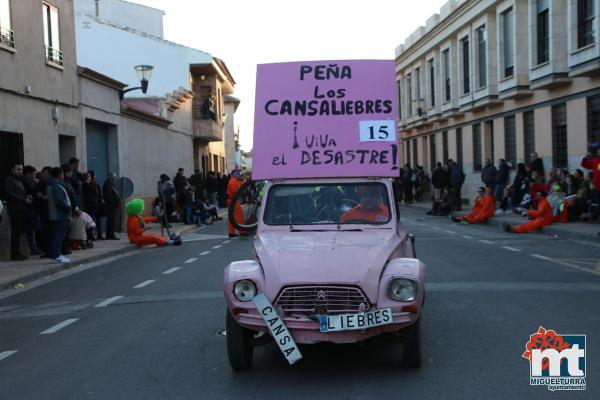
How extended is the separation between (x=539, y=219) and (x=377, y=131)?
12042 mm

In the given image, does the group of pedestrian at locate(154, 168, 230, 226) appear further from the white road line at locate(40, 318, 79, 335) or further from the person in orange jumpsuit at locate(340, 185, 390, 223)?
the person in orange jumpsuit at locate(340, 185, 390, 223)

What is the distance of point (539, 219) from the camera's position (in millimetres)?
18531

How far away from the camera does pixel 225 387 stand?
216 inches

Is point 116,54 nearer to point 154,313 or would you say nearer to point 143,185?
point 143,185

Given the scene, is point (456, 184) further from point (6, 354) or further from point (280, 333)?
point (280, 333)

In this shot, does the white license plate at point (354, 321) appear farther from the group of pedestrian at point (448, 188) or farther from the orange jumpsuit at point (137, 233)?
the group of pedestrian at point (448, 188)

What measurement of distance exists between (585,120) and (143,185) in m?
16.0

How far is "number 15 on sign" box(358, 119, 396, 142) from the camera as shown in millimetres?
7711

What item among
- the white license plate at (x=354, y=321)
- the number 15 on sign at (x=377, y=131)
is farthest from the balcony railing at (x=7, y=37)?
the white license plate at (x=354, y=321)

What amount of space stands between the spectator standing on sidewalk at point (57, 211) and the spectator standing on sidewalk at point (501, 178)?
18.1m

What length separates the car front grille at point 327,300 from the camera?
17.8ft

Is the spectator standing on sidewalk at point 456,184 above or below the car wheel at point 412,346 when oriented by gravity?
above

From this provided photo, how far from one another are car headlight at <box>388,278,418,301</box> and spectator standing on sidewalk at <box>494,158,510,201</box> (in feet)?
76.1

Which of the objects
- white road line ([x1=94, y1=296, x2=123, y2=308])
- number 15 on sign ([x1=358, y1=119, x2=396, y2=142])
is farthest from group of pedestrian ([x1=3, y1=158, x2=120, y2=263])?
number 15 on sign ([x1=358, y1=119, x2=396, y2=142])
